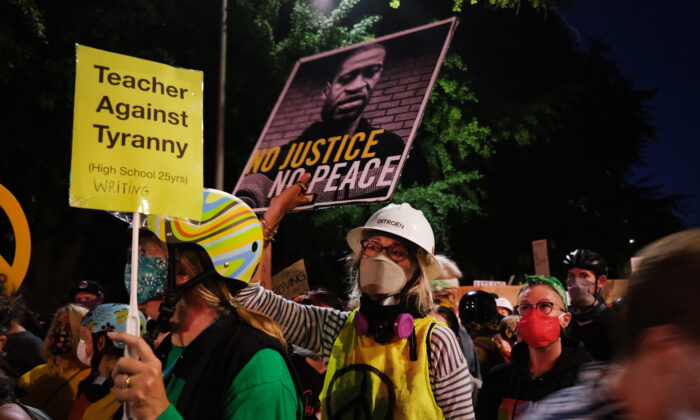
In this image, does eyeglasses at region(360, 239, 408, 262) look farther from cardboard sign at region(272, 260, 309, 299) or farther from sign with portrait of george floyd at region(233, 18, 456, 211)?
cardboard sign at region(272, 260, 309, 299)

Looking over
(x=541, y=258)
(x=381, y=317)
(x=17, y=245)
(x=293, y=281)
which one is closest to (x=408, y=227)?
(x=381, y=317)

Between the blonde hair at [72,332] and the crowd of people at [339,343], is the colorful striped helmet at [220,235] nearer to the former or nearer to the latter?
the crowd of people at [339,343]

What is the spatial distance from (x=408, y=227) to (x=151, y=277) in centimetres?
168

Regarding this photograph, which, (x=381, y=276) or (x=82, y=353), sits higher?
(x=381, y=276)

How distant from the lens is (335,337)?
152 inches

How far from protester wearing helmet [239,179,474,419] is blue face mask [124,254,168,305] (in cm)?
103

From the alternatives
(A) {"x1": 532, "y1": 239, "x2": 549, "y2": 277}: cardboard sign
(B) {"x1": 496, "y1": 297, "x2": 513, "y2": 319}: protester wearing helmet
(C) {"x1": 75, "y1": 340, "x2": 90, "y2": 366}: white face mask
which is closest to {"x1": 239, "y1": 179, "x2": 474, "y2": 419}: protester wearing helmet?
(C) {"x1": 75, "y1": 340, "x2": 90, "y2": 366}: white face mask

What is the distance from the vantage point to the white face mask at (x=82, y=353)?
4.95 metres

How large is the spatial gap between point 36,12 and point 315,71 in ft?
15.6

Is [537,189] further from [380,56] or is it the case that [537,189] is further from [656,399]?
[656,399]

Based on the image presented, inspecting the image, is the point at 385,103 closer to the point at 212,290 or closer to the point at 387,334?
the point at 387,334

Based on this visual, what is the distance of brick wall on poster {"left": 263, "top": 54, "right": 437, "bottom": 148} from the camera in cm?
655

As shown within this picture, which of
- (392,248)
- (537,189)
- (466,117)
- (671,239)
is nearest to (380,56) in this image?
(392,248)

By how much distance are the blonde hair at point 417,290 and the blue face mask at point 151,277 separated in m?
1.51
